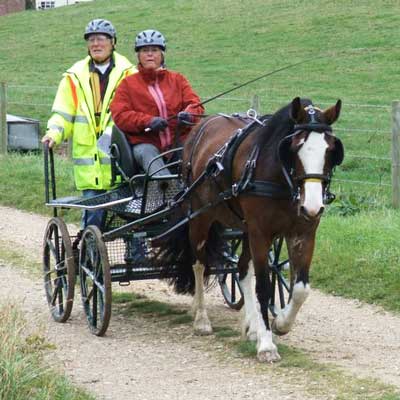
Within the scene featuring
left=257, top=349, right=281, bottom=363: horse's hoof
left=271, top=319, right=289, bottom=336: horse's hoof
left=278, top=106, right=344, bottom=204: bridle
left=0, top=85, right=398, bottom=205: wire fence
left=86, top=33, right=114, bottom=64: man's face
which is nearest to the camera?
left=278, top=106, right=344, bottom=204: bridle

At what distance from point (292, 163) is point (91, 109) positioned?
266cm

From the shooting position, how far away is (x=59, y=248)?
861cm

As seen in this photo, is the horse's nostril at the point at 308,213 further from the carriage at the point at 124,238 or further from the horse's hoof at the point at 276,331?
the carriage at the point at 124,238

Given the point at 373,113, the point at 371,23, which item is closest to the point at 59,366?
the point at 373,113

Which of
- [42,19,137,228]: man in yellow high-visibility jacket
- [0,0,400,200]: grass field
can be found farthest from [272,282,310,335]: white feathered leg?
[0,0,400,200]: grass field

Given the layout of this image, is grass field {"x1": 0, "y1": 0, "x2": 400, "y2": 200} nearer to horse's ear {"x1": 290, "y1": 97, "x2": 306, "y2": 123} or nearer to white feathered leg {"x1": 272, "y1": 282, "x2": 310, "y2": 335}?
white feathered leg {"x1": 272, "y1": 282, "x2": 310, "y2": 335}

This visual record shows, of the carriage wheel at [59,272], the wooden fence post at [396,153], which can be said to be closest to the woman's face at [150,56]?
the carriage wheel at [59,272]

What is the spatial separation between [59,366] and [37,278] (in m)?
3.74

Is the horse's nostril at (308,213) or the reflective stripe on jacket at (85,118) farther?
the reflective stripe on jacket at (85,118)

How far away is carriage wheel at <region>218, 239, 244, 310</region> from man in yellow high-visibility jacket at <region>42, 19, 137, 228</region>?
1.16 m

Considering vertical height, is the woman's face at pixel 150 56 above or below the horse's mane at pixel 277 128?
above

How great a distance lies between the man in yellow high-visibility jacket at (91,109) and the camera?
336 inches

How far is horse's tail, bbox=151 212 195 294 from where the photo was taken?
313 inches

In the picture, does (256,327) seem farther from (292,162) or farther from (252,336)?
(292,162)
